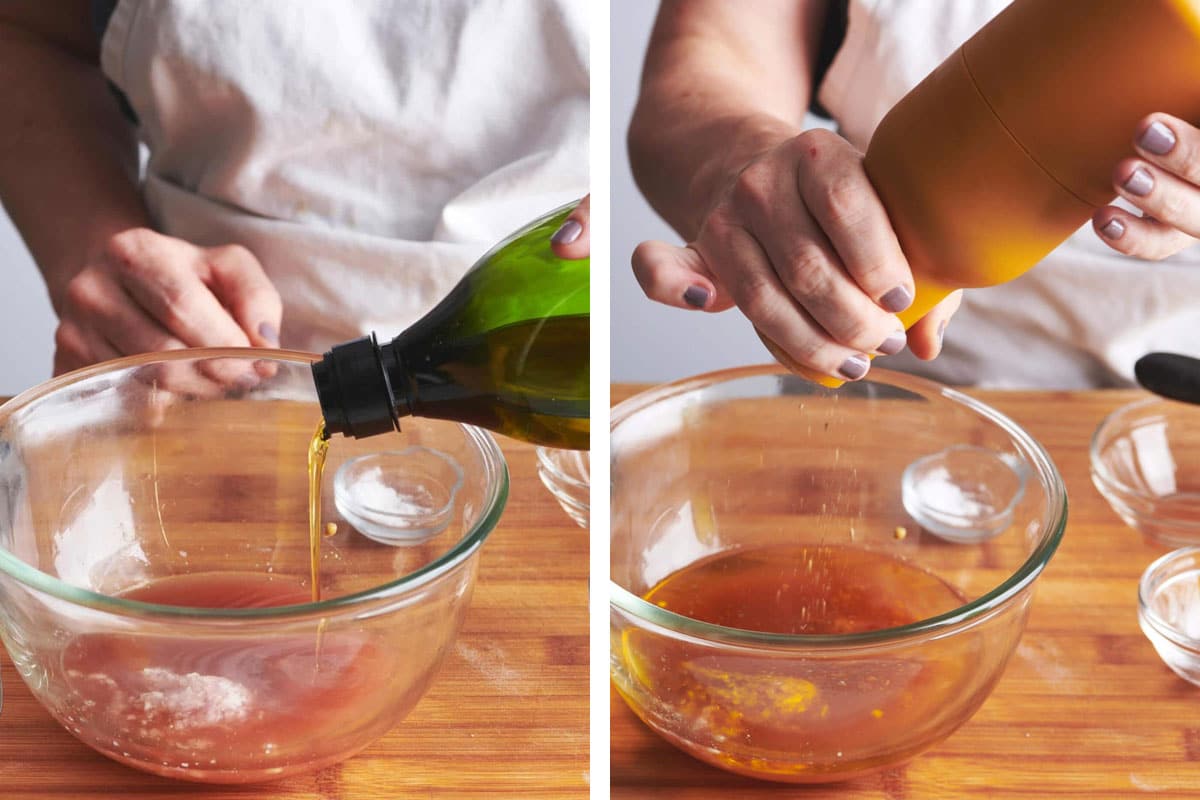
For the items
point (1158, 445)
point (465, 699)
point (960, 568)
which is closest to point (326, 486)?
point (465, 699)

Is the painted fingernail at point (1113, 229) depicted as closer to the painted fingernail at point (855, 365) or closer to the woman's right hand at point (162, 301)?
the painted fingernail at point (855, 365)

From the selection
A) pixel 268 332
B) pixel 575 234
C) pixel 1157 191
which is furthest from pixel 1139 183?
pixel 268 332

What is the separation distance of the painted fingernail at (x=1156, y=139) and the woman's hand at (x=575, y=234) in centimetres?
12

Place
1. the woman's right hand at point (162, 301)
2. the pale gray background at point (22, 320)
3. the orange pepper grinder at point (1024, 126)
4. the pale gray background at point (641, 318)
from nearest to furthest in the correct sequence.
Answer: the orange pepper grinder at point (1024, 126)
the pale gray background at point (641, 318)
the woman's right hand at point (162, 301)
the pale gray background at point (22, 320)

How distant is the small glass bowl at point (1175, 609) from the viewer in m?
0.31

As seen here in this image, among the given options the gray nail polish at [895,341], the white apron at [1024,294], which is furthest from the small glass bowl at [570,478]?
the white apron at [1024,294]

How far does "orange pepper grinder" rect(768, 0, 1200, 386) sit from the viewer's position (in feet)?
0.64

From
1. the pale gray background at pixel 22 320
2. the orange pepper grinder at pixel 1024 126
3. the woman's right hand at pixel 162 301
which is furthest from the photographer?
the pale gray background at pixel 22 320

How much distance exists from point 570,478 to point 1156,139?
21cm

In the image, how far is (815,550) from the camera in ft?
1.13

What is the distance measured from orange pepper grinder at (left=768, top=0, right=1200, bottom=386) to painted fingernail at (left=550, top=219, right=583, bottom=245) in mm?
67

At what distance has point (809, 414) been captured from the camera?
14.0 inches

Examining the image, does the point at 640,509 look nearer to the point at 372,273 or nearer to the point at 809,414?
the point at 809,414

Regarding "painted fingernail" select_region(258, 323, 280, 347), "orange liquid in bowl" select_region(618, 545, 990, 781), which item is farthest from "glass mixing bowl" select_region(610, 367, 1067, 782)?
"painted fingernail" select_region(258, 323, 280, 347)
